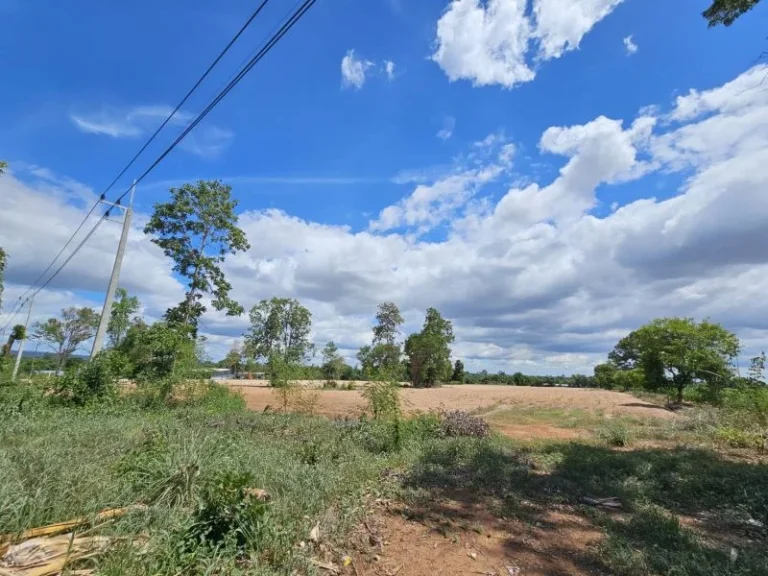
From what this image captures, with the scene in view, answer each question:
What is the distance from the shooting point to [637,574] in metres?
3.21

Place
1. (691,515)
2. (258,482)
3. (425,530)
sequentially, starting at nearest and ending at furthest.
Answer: (425,530)
(258,482)
(691,515)

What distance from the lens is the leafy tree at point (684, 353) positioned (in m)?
14.2

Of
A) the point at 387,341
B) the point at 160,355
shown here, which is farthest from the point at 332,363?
the point at 160,355

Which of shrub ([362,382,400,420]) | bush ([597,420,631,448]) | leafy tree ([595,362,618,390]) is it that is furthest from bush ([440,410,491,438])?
leafy tree ([595,362,618,390])

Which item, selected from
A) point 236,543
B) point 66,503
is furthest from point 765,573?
point 66,503

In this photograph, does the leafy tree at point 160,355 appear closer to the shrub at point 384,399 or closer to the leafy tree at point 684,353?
the shrub at point 384,399

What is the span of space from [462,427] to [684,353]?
36.2ft

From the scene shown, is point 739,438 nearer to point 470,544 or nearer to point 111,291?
point 470,544

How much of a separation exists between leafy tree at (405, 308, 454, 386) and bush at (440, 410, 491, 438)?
34626 mm

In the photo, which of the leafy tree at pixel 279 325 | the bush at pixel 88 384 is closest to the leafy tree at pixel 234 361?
the leafy tree at pixel 279 325

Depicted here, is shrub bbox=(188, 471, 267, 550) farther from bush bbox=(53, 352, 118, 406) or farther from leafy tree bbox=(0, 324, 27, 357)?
leafy tree bbox=(0, 324, 27, 357)

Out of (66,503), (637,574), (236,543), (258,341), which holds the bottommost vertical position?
(637,574)

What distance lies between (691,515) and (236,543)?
5008 mm

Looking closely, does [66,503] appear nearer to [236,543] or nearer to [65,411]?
[236,543]
